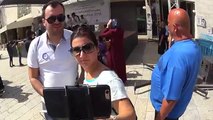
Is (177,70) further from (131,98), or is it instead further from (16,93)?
(16,93)

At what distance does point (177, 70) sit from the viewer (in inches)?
121

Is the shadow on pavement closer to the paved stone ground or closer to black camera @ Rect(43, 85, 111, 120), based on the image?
the paved stone ground

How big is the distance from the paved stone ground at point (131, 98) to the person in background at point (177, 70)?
98.4 inches

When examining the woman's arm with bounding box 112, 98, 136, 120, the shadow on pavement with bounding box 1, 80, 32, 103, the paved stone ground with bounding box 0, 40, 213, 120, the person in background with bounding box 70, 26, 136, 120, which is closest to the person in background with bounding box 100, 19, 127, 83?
the paved stone ground with bounding box 0, 40, 213, 120

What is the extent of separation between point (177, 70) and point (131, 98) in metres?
5.60

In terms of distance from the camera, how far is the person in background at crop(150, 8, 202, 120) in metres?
3.10

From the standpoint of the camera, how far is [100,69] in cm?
247

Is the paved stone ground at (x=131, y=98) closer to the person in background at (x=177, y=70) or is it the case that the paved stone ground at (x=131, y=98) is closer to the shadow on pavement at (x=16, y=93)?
the shadow on pavement at (x=16, y=93)

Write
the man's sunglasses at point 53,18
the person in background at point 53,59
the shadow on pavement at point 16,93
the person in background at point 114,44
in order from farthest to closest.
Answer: the shadow on pavement at point 16,93, the person in background at point 114,44, the person in background at point 53,59, the man's sunglasses at point 53,18

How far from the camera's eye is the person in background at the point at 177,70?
3.10 meters

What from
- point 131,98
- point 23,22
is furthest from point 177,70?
point 23,22

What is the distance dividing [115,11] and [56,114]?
2514 cm

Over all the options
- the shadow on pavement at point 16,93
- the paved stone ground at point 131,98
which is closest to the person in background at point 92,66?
the paved stone ground at point 131,98

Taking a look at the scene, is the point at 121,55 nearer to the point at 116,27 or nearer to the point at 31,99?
the point at 116,27
